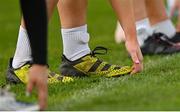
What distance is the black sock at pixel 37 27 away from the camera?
3.54 meters

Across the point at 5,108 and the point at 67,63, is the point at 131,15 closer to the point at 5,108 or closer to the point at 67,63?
the point at 67,63

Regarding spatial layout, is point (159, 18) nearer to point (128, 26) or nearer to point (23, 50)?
point (128, 26)

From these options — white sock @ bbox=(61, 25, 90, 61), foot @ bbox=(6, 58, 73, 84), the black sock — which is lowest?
foot @ bbox=(6, 58, 73, 84)

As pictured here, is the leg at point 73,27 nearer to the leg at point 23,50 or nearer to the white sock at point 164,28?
the leg at point 23,50

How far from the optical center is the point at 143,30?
704 centimetres

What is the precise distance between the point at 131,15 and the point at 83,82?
2.01ft

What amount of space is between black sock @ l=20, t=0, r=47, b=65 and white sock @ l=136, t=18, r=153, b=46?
3.52 metres

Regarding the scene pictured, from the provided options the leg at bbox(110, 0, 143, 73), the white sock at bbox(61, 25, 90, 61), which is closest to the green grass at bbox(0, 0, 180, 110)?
the leg at bbox(110, 0, 143, 73)

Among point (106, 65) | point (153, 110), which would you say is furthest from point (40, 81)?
point (106, 65)

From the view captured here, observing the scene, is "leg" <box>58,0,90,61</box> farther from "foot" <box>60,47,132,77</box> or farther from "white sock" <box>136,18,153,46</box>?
"white sock" <box>136,18,153,46</box>

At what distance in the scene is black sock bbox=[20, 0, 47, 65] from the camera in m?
3.54

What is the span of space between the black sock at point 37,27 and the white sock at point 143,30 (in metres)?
3.52

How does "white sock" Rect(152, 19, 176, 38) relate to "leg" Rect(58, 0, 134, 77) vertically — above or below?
below

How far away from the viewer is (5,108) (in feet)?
12.0
